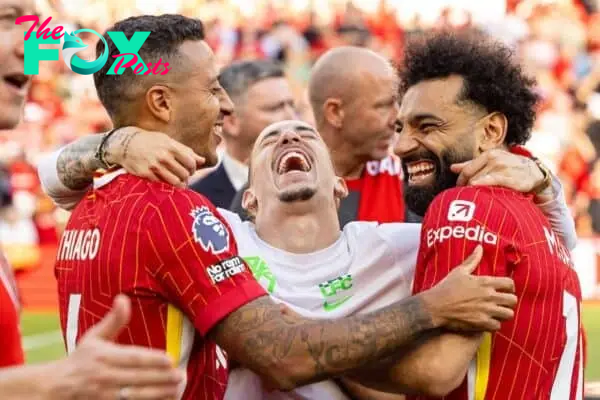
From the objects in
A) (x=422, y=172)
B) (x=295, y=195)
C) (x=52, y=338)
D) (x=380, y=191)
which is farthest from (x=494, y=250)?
(x=52, y=338)

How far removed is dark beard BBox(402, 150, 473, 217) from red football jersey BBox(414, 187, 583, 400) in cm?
37

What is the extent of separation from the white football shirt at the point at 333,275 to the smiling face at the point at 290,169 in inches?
7.8

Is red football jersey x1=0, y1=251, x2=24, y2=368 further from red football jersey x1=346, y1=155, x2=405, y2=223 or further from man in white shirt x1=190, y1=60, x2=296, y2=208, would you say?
man in white shirt x1=190, y1=60, x2=296, y2=208

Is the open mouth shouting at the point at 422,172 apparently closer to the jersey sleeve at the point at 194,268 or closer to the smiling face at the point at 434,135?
the smiling face at the point at 434,135

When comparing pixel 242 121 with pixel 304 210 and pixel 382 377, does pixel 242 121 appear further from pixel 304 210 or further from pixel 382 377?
pixel 382 377

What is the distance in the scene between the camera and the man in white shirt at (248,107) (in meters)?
7.98

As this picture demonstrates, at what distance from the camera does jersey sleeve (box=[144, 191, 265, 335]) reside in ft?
11.1

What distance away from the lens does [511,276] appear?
3539 mm

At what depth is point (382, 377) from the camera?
3.59 meters

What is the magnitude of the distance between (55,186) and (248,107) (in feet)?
13.6

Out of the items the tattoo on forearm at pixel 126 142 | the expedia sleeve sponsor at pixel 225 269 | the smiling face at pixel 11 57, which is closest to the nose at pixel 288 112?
the tattoo on forearm at pixel 126 142

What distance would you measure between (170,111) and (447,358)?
120 cm

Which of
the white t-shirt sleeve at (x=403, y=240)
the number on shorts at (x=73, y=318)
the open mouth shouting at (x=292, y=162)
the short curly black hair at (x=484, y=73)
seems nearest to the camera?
the number on shorts at (x=73, y=318)

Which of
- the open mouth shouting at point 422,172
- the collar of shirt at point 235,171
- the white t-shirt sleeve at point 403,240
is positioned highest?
the open mouth shouting at point 422,172
